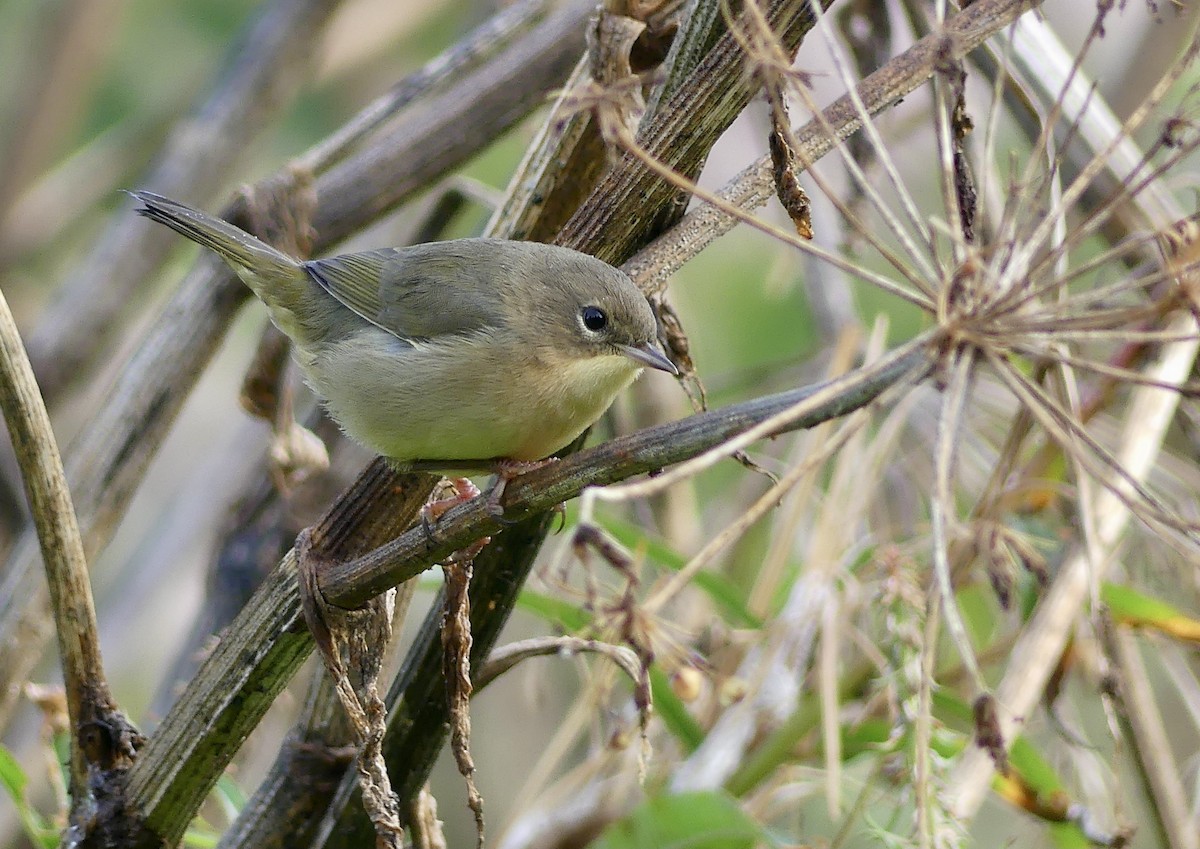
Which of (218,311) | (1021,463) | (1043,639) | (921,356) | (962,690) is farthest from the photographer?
(1021,463)

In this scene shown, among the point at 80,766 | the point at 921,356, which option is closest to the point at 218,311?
the point at 80,766

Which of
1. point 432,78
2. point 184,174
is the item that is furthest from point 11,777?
point 184,174

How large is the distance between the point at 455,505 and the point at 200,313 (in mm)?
1021

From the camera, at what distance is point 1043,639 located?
2.72m

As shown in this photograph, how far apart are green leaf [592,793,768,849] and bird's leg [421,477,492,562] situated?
0.57 m

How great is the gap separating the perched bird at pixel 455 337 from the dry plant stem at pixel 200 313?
6.3 inches

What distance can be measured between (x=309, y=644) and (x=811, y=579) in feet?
4.84

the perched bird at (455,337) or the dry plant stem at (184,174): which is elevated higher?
the dry plant stem at (184,174)

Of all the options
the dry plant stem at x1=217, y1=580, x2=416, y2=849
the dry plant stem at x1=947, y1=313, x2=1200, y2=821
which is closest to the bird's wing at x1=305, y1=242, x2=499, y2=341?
the dry plant stem at x1=217, y1=580, x2=416, y2=849

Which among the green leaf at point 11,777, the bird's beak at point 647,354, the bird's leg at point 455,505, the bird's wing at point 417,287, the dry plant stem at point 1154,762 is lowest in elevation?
the dry plant stem at point 1154,762

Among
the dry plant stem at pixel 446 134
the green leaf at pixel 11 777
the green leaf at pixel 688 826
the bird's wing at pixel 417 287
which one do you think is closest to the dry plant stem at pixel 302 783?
the green leaf at pixel 11 777

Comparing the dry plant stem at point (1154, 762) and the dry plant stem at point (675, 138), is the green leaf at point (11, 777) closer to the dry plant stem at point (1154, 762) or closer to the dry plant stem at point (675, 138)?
the dry plant stem at point (675, 138)

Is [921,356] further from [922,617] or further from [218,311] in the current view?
[218,311]

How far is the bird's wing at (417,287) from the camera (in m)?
2.90
